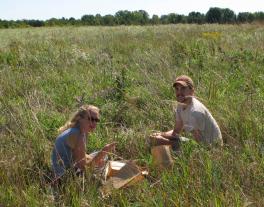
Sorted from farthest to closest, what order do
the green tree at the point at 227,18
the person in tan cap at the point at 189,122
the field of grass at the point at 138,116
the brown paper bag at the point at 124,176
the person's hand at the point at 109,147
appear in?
the green tree at the point at 227,18 → the person in tan cap at the point at 189,122 → the person's hand at the point at 109,147 → the brown paper bag at the point at 124,176 → the field of grass at the point at 138,116

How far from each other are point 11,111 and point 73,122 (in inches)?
60.2

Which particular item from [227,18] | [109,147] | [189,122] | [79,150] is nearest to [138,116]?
[189,122]

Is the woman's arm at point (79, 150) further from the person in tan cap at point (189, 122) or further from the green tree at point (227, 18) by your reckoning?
the green tree at point (227, 18)

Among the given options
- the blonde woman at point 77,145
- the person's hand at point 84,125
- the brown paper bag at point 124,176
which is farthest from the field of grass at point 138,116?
the person's hand at point 84,125

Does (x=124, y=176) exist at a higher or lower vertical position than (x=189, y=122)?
lower

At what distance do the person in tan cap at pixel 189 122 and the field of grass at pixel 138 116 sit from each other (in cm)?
18

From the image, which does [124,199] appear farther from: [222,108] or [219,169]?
[222,108]

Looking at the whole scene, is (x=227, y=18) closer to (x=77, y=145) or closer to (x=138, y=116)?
(x=138, y=116)

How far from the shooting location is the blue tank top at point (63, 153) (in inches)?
159

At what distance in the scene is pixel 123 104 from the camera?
6.02 m

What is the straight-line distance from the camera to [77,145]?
13.5ft

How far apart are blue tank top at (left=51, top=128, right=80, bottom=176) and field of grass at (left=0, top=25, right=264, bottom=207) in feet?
0.59

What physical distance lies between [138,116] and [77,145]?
1.56m

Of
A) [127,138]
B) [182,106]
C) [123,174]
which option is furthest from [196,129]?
[123,174]
